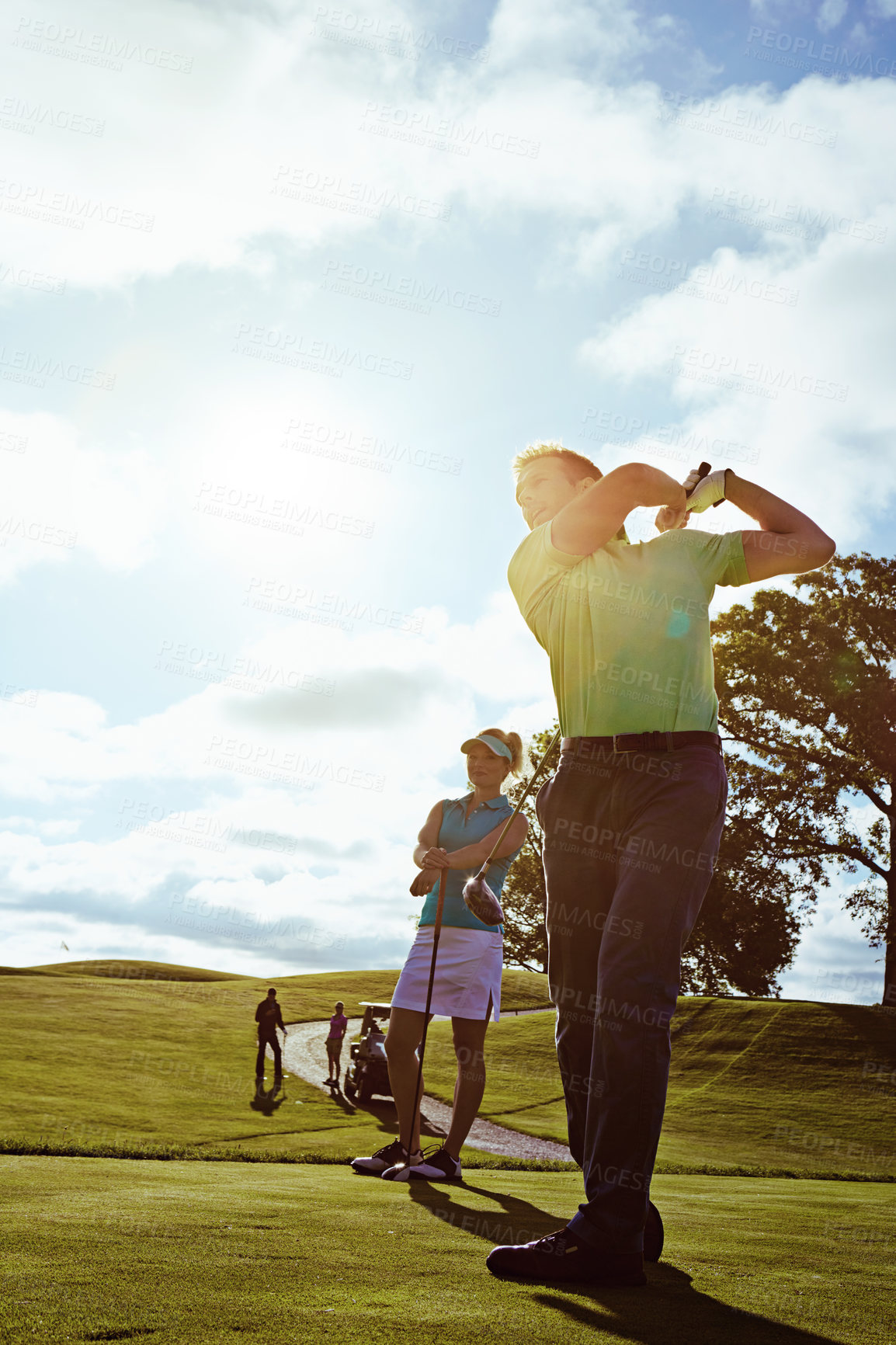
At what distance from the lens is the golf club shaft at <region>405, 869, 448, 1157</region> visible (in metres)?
5.44

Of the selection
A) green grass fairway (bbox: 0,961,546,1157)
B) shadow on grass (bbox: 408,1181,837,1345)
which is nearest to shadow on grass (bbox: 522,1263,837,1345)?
shadow on grass (bbox: 408,1181,837,1345)

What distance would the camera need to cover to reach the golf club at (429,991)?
5.43 metres

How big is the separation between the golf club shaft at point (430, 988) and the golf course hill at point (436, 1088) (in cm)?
245

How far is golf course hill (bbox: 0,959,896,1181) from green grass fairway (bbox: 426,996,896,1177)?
50mm

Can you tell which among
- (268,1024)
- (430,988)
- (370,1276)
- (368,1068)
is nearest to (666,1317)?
(370,1276)

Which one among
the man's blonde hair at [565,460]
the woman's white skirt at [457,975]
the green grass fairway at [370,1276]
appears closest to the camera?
the green grass fairway at [370,1276]

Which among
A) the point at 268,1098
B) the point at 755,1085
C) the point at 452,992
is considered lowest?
the point at 268,1098

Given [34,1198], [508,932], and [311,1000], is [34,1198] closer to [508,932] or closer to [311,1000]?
[508,932]

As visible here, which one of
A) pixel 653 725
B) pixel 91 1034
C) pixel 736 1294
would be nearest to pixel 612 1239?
Answer: pixel 736 1294

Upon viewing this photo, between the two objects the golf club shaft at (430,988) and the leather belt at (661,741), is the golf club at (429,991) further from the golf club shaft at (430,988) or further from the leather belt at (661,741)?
the leather belt at (661,741)

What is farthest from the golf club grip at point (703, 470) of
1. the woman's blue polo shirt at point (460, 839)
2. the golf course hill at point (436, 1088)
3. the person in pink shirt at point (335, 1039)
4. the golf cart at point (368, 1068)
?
the person in pink shirt at point (335, 1039)

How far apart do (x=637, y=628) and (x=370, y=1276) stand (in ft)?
6.21

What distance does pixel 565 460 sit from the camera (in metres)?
3.71

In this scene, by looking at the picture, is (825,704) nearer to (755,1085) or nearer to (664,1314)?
(755,1085)
